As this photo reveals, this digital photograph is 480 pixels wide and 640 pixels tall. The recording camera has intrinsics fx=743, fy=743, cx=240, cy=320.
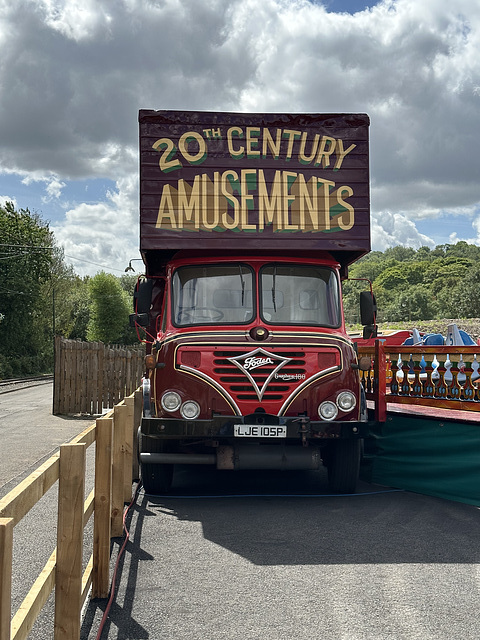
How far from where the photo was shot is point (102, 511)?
5031 millimetres

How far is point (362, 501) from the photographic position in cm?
829

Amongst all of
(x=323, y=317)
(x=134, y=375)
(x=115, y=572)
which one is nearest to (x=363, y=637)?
(x=115, y=572)

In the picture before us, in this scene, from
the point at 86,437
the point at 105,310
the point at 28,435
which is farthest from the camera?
the point at 105,310

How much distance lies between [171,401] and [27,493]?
4.93m

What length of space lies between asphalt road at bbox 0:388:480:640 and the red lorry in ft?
2.15

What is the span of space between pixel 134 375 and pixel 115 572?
13.6 metres

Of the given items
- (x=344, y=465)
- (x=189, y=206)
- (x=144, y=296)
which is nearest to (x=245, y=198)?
(x=189, y=206)

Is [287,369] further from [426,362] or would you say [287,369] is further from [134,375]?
[134,375]

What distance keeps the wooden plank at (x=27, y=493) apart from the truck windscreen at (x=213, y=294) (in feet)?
15.9

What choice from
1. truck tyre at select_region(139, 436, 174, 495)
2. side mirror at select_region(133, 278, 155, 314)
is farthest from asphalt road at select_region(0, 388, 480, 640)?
side mirror at select_region(133, 278, 155, 314)

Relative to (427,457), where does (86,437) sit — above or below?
above

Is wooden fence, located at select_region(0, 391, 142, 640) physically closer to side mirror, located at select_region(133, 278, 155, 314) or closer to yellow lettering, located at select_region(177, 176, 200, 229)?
side mirror, located at select_region(133, 278, 155, 314)

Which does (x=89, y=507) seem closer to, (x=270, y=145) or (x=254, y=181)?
(x=254, y=181)

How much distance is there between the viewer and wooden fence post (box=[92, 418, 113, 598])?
16.1 ft
